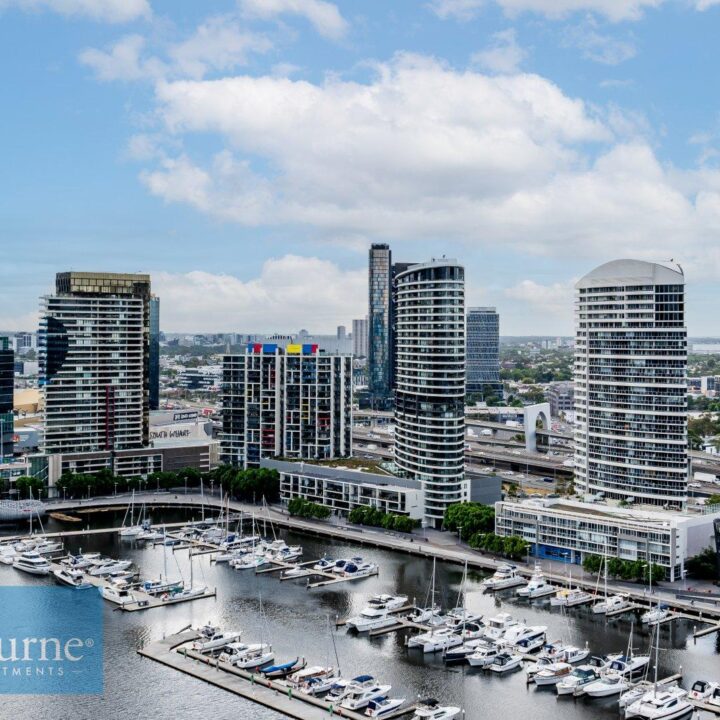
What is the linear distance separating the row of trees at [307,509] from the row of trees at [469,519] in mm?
8500

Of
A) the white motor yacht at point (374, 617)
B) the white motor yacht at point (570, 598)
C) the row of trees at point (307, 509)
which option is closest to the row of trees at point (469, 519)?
the row of trees at point (307, 509)

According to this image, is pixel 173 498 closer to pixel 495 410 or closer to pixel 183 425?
pixel 183 425

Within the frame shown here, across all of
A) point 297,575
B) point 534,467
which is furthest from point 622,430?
point 534,467

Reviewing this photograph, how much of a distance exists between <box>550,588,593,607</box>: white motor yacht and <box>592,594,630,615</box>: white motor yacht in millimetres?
765

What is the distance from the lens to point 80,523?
61094 mm

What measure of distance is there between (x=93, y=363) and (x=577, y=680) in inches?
2017

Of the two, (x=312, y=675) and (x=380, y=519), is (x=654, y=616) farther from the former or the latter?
(x=380, y=519)

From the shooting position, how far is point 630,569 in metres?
45.3

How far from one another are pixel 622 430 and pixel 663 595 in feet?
50.0

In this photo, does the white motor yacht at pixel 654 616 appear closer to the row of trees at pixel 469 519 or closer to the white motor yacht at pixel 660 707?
the white motor yacht at pixel 660 707

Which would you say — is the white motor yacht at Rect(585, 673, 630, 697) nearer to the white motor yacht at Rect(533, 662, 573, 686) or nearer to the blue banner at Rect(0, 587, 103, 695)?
the white motor yacht at Rect(533, 662, 573, 686)

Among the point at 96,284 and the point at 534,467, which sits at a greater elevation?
the point at 96,284

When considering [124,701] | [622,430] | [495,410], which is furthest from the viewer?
[495,410]

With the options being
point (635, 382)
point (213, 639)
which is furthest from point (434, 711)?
point (635, 382)
